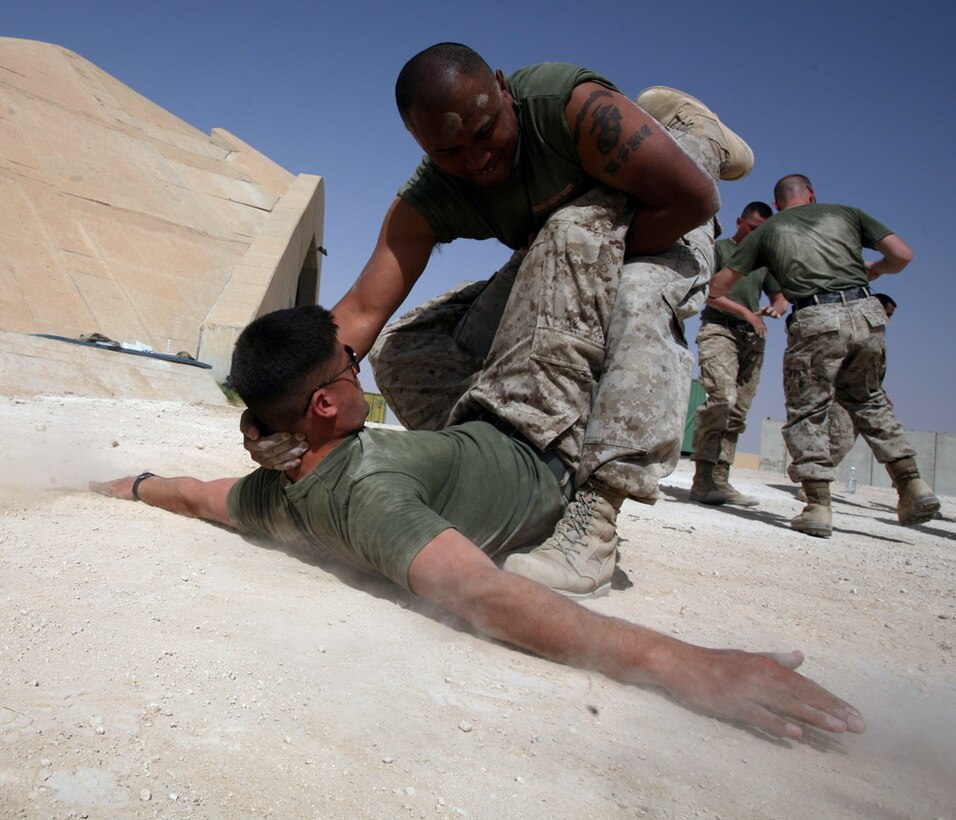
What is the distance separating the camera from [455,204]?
265 cm

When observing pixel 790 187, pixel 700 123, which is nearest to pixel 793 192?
pixel 790 187

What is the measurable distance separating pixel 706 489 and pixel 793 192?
6.43 ft

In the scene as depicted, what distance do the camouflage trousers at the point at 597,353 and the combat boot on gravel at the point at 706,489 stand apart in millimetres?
3013

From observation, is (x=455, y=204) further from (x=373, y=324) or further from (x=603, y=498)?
(x=603, y=498)

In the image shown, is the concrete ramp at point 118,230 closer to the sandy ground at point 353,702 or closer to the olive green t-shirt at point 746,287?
the sandy ground at point 353,702

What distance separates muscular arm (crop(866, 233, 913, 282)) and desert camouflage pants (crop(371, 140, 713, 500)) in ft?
8.98

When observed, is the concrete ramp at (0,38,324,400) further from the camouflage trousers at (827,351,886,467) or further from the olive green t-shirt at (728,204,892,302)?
the camouflage trousers at (827,351,886,467)

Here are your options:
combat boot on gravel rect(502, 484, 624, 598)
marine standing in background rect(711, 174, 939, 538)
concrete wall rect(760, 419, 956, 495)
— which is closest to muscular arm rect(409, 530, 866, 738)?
combat boot on gravel rect(502, 484, 624, 598)

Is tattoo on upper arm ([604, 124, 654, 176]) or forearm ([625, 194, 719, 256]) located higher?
tattoo on upper arm ([604, 124, 654, 176])

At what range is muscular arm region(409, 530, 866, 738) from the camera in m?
1.34

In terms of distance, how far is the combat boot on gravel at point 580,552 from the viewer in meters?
2.02

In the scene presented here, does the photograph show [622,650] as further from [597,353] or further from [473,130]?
[473,130]

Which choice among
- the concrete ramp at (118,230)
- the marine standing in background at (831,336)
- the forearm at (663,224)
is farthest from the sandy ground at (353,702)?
the concrete ramp at (118,230)

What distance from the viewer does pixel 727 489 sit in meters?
5.48
